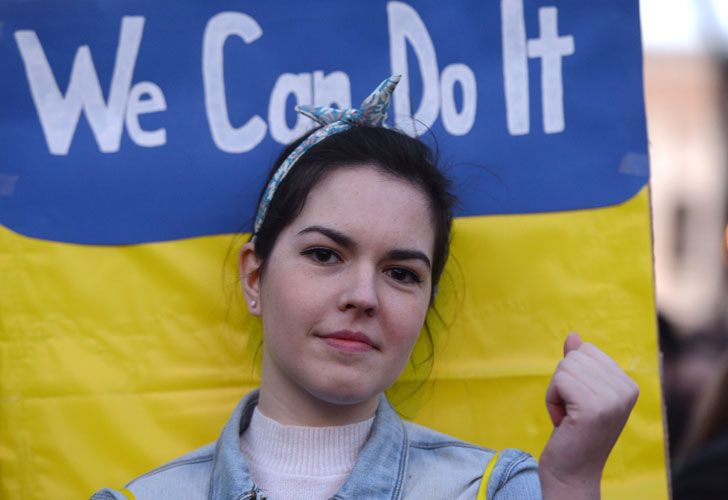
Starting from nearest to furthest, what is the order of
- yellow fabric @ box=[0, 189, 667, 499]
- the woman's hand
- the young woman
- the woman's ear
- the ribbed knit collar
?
the woman's hand, the young woman, the ribbed knit collar, the woman's ear, yellow fabric @ box=[0, 189, 667, 499]

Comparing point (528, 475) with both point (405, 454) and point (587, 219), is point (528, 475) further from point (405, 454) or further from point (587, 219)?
point (587, 219)

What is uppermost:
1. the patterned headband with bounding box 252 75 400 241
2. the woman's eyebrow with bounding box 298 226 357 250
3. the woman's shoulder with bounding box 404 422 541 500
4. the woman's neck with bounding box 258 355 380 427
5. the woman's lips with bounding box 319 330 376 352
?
the patterned headband with bounding box 252 75 400 241

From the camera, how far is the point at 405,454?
5.16 feet

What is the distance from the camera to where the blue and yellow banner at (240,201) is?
1.87 m

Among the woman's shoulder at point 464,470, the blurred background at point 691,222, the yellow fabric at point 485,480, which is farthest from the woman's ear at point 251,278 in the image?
the blurred background at point 691,222

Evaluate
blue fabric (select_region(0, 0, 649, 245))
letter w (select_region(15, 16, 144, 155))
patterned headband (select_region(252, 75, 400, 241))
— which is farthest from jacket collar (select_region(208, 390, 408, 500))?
letter w (select_region(15, 16, 144, 155))

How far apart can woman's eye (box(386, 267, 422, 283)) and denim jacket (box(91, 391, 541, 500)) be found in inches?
8.6

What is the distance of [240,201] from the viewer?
192cm

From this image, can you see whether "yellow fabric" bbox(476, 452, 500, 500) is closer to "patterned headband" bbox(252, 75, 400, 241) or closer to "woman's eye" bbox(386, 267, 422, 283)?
"woman's eye" bbox(386, 267, 422, 283)

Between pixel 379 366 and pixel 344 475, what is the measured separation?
0.19 meters

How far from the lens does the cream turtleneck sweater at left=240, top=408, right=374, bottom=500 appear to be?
1530mm

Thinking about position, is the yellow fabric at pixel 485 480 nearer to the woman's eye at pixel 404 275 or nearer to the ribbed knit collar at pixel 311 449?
the ribbed knit collar at pixel 311 449

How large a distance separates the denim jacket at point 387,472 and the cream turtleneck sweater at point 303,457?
1.4 inches

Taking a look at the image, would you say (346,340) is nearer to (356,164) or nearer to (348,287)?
(348,287)
